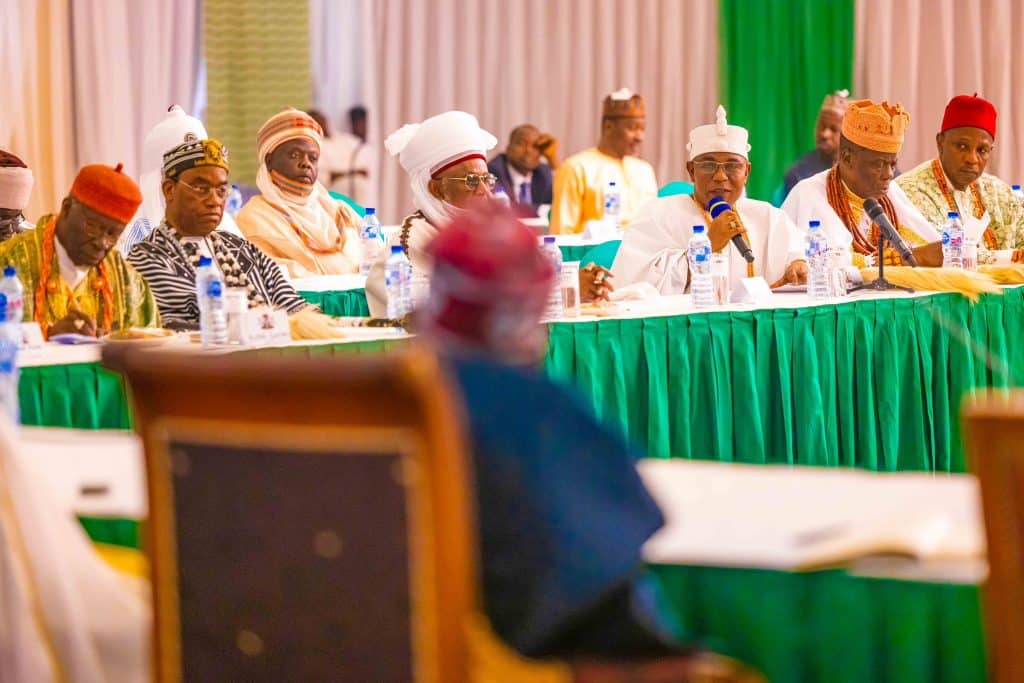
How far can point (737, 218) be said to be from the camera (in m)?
5.36

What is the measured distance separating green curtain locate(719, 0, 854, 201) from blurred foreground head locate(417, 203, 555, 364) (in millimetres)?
9051

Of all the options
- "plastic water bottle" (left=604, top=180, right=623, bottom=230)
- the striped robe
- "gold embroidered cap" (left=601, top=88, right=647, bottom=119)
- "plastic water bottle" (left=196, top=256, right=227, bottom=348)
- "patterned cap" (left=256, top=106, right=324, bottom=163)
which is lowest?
"plastic water bottle" (left=196, top=256, right=227, bottom=348)

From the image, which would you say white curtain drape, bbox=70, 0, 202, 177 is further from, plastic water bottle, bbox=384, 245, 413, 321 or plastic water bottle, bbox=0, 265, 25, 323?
plastic water bottle, bbox=0, 265, 25, 323

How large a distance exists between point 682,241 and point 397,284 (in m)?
1.29

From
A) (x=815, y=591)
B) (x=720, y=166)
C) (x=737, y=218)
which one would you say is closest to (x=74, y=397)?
(x=815, y=591)

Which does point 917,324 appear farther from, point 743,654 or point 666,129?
point 666,129

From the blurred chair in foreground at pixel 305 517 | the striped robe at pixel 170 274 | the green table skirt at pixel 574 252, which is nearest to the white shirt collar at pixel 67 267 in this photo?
the striped robe at pixel 170 274

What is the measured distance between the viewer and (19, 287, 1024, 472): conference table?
4.42 metres

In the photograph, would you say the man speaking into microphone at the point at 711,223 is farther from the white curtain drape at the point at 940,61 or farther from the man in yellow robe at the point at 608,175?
the white curtain drape at the point at 940,61

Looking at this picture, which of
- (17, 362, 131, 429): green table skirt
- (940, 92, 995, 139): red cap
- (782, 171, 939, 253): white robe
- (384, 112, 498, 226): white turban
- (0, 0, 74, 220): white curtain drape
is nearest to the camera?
(17, 362, 131, 429): green table skirt

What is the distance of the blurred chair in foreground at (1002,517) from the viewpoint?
171 cm

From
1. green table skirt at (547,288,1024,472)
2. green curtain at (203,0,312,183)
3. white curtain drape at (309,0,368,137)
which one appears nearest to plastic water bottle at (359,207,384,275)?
green table skirt at (547,288,1024,472)

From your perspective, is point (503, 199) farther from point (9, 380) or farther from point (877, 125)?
point (877, 125)

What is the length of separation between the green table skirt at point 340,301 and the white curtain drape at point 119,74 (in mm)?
4540
